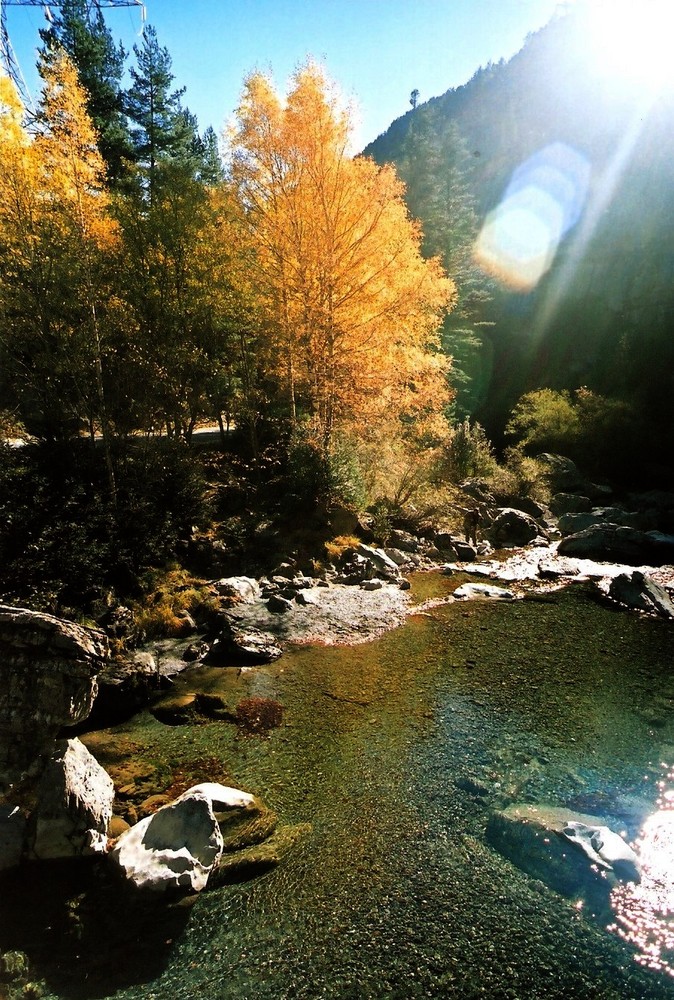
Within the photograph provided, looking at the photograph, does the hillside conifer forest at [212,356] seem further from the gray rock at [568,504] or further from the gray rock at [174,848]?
the gray rock at [174,848]

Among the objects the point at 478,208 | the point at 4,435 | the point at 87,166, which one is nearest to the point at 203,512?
the point at 4,435

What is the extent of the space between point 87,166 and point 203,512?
6.64 meters

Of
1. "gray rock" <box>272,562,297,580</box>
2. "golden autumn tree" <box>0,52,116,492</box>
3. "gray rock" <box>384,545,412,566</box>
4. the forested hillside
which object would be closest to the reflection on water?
"gray rock" <box>272,562,297,580</box>

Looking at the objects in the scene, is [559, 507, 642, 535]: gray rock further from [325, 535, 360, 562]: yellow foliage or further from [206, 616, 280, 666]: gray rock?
[206, 616, 280, 666]: gray rock

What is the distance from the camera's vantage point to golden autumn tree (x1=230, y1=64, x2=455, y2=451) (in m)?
11.1

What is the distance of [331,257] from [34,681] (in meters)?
10.1

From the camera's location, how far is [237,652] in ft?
26.6

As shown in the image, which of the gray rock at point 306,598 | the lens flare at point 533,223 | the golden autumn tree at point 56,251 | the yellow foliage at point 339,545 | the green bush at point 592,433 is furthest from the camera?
the lens flare at point 533,223

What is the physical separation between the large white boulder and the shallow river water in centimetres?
22

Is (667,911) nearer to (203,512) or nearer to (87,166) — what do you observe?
(203,512)

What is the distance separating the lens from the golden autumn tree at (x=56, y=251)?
342 inches

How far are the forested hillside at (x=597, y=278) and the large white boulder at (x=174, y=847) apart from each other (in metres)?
22.0

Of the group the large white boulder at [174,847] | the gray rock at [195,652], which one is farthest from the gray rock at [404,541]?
the large white boulder at [174,847]

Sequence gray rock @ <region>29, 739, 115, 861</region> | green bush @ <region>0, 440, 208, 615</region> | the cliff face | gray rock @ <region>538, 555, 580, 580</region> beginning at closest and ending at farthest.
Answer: gray rock @ <region>29, 739, 115, 861</region>, the cliff face, green bush @ <region>0, 440, 208, 615</region>, gray rock @ <region>538, 555, 580, 580</region>
